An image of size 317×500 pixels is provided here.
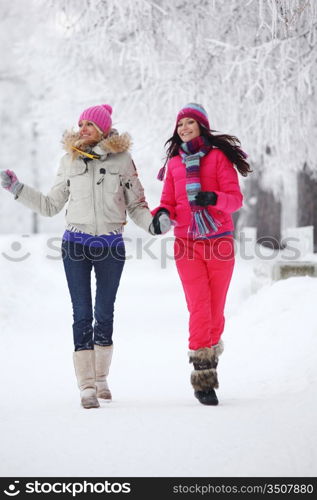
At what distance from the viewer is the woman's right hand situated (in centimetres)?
471

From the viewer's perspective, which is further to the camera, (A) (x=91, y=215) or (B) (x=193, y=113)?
(B) (x=193, y=113)

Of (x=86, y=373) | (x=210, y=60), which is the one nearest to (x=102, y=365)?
→ (x=86, y=373)

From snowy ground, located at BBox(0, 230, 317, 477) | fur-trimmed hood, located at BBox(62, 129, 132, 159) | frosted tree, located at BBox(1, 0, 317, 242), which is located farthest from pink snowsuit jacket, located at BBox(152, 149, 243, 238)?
frosted tree, located at BBox(1, 0, 317, 242)

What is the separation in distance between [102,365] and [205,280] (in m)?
1.02

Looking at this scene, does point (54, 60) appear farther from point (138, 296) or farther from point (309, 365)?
point (309, 365)

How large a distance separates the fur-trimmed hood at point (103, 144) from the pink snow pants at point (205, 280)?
0.83 m

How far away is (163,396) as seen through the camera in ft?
17.7

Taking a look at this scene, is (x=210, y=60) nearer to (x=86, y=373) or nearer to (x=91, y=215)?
(x=91, y=215)

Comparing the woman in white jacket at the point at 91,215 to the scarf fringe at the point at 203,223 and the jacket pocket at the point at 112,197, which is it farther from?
the scarf fringe at the point at 203,223

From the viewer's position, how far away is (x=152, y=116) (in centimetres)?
1129

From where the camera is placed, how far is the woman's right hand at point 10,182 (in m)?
4.71

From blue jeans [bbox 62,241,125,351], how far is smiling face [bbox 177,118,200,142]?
975mm

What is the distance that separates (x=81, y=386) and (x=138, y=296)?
8.04m
